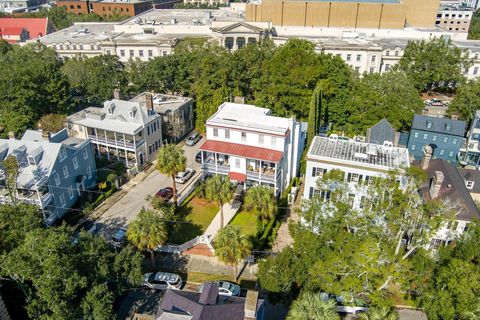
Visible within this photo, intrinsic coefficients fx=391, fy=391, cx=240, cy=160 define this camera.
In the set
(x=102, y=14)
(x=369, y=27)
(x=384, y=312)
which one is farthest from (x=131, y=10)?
(x=384, y=312)

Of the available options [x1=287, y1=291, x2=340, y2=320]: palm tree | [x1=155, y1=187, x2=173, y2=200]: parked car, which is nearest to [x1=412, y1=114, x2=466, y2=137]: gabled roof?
[x1=155, y1=187, x2=173, y2=200]: parked car

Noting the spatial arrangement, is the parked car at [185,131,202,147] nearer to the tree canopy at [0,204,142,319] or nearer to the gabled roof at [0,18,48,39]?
the tree canopy at [0,204,142,319]

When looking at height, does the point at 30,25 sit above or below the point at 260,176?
above

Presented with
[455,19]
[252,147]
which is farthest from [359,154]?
[455,19]

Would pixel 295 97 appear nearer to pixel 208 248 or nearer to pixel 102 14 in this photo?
pixel 208 248

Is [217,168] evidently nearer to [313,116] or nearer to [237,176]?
[237,176]
